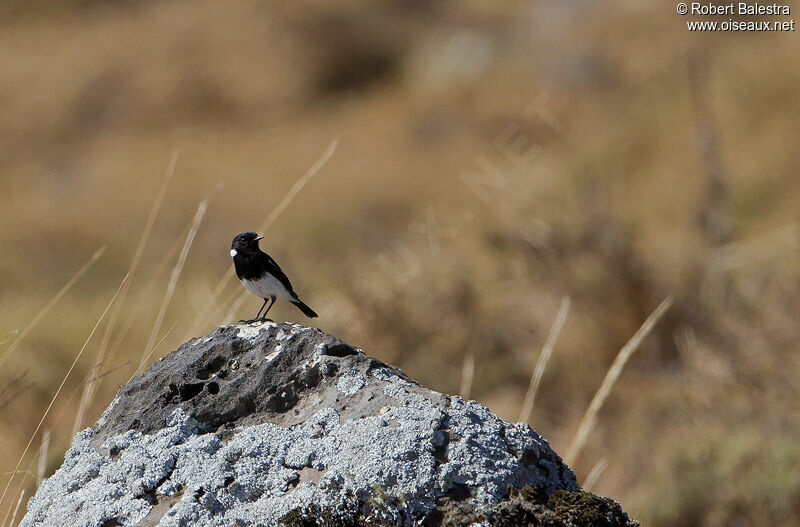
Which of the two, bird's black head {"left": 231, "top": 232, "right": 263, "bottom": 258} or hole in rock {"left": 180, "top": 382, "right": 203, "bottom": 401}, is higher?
bird's black head {"left": 231, "top": 232, "right": 263, "bottom": 258}

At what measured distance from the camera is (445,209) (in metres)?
22.4

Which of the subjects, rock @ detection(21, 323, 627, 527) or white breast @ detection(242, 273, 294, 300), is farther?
white breast @ detection(242, 273, 294, 300)

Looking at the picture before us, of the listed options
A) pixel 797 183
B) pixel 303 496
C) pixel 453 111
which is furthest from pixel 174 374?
pixel 453 111

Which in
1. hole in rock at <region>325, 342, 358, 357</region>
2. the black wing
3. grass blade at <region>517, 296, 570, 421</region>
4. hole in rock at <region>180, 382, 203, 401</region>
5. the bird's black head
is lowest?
grass blade at <region>517, 296, 570, 421</region>

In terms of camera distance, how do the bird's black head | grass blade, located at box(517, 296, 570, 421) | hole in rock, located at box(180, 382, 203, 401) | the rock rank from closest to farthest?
1. the rock
2. hole in rock, located at box(180, 382, 203, 401)
3. grass blade, located at box(517, 296, 570, 421)
4. the bird's black head

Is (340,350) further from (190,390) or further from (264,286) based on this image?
(264,286)

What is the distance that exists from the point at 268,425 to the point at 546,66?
3426cm

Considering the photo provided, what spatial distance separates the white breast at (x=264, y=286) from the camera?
3568 mm

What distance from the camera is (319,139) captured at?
3481 cm

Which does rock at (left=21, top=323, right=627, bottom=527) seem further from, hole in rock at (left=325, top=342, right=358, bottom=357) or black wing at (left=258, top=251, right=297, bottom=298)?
black wing at (left=258, top=251, right=297, bottom=298)

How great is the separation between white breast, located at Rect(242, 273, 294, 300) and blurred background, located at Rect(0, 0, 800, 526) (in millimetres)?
94

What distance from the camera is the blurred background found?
6.11m

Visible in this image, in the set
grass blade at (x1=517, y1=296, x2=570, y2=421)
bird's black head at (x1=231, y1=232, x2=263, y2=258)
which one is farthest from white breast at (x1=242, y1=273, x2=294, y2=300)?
grass blade at (x1=517, y1=296, x2=570, y2=421)

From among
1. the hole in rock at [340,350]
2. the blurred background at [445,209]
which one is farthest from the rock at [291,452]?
the blurred background at [445,209]
